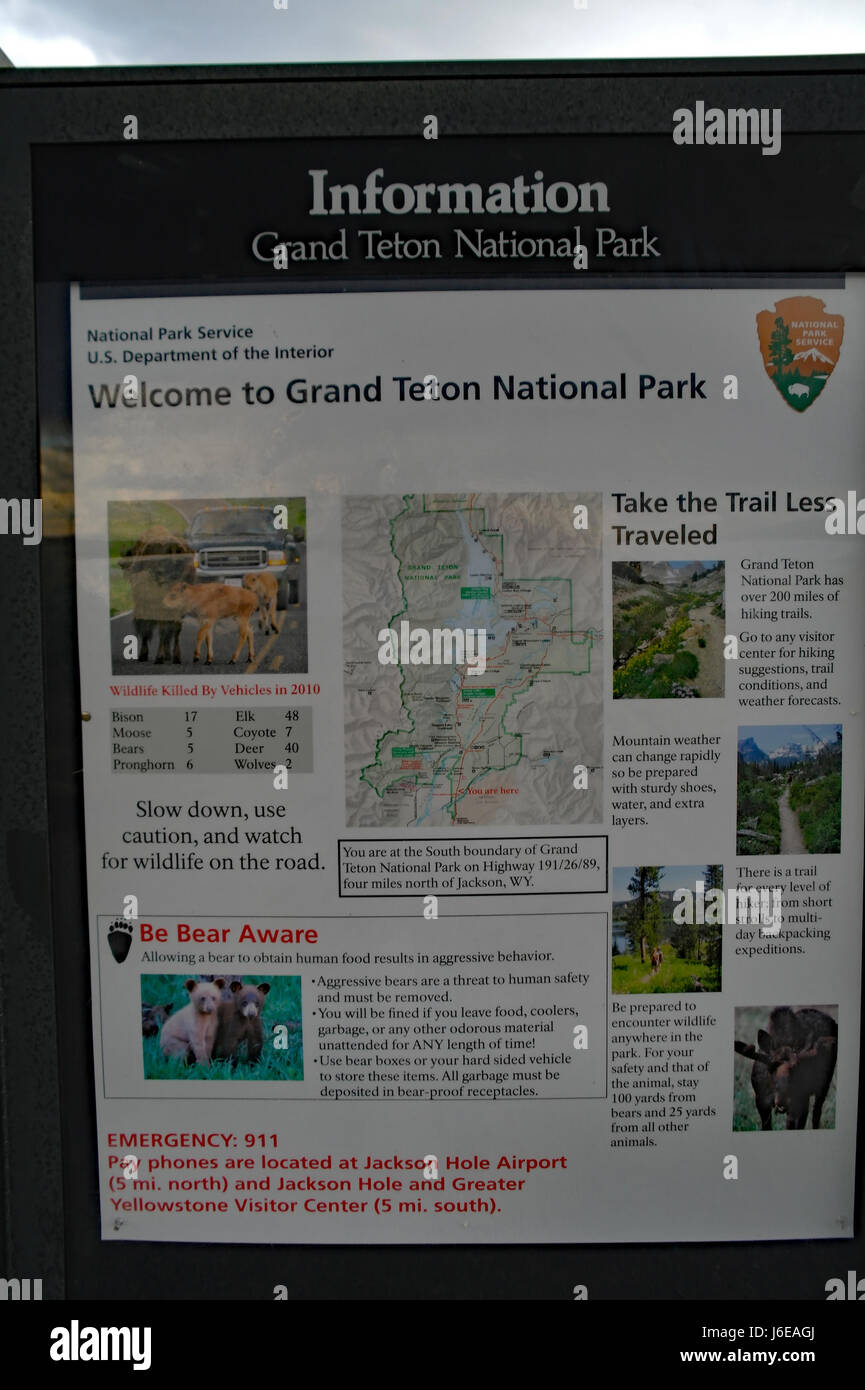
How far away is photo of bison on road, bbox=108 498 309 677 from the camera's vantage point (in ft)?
6.40

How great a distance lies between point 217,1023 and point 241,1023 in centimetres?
6

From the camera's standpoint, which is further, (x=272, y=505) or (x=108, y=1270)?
(x=108, y=1270)

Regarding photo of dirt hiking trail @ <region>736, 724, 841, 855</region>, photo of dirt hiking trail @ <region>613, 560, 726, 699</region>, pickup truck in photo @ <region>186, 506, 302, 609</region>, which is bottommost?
photo of dirt hiking trail @ <region>736, 724, 841, 855</region>

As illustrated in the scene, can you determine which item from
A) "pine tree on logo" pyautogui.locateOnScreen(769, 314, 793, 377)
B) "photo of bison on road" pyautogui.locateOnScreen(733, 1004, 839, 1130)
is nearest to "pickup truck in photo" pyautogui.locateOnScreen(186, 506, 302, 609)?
"pine tree on logo" pyautogui.locateOnScreen(769, 314, 793, 377)

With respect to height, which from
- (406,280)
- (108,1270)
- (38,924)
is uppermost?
(406,280)

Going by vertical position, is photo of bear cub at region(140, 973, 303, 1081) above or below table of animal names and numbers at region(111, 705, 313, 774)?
below

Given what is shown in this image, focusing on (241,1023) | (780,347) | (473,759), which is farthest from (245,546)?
(780,347)

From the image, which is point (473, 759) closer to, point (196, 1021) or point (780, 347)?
point (196, 1021)

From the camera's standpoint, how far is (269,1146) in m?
2.04

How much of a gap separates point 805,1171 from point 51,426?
255 centimetres

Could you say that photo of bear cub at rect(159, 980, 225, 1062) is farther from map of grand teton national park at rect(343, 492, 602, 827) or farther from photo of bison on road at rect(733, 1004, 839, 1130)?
photo of bison on road at rect(733, 1004, 839, 1130)

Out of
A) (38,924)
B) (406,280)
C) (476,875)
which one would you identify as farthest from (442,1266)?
(406,280)

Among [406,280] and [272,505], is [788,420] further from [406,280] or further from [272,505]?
[272,505]

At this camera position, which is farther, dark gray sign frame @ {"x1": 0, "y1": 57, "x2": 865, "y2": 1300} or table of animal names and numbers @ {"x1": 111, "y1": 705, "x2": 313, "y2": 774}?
table of animal names and numbers @ {"x1": 111, "y1": 705, "x2": 313, "y2": 774}
